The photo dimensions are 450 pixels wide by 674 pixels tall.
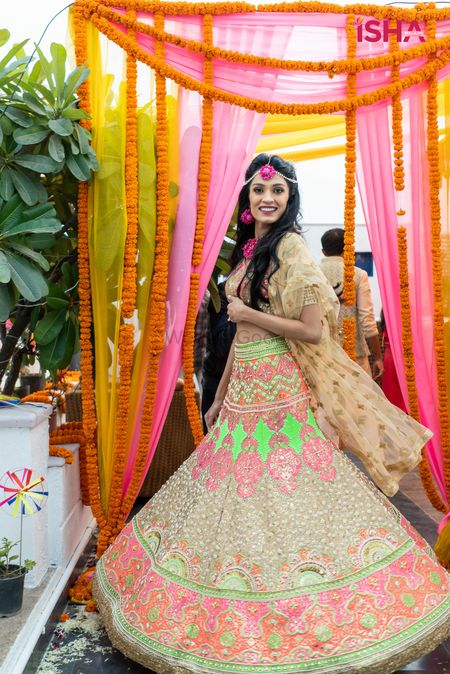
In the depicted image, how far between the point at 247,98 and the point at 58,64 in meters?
0.75

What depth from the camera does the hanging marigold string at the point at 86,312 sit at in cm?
324

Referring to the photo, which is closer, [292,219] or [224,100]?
[292,219]

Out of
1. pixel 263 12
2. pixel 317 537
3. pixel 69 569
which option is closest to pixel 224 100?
pixel 263 12

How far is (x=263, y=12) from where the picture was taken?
10.7 ft

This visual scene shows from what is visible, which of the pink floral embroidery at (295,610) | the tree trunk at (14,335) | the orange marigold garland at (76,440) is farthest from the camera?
the orange marigold garland at (76,440)

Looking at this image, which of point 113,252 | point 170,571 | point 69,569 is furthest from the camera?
point 69,569

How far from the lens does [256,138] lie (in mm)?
3354

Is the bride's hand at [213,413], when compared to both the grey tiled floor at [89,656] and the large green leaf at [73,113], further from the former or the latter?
the large green leaf at [73,113]

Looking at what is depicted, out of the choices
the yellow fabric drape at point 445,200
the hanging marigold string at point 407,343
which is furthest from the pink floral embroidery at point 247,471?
the yellow fabric drape at point 445,200

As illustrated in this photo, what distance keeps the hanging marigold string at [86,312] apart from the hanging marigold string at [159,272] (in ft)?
0.68

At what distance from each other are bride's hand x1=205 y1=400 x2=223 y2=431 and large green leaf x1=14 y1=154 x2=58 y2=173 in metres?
1.12

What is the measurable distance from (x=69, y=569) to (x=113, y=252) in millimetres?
1370

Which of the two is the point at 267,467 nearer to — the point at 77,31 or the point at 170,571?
the point at 170,571

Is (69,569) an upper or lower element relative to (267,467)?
lower
